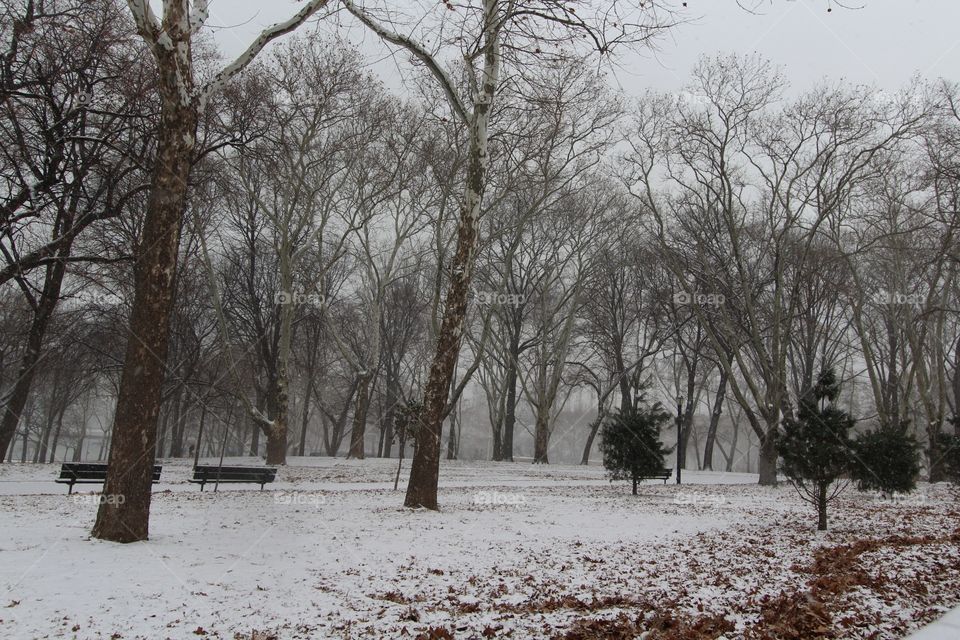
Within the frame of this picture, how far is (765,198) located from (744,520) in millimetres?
14508

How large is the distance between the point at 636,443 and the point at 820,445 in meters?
6.52

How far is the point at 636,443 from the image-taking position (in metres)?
16.7

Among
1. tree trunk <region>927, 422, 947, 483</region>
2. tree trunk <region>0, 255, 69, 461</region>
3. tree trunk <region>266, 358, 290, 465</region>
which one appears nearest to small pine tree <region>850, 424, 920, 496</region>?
tree trunk <region>927, 422, 947, 483</region>

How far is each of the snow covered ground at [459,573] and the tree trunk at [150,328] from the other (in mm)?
455

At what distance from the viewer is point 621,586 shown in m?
5.95

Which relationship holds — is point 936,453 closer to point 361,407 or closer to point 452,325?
point 452,325

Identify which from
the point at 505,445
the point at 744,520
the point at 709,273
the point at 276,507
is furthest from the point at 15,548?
the point at 505,445

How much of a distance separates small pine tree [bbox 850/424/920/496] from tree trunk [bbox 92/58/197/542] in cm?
1311

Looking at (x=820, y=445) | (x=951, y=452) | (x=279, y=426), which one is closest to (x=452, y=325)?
(x=820, y=445)

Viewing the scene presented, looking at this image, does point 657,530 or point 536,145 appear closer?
point 657,530

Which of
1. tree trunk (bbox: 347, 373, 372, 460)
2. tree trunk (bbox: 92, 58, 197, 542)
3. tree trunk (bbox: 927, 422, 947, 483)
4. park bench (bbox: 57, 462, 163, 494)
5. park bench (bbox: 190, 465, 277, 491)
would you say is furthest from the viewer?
tree trunk (bbox: 347, 373, 372, 460)

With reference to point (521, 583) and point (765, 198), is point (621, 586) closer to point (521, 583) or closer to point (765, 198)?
point (521, 583)

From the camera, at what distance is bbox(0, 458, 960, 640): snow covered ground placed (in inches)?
177

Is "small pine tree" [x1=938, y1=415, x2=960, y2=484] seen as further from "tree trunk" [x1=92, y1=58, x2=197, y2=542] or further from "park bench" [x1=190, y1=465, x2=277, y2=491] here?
"tree trunk" [x1=92, y1=58, x2=197, y2=542]
